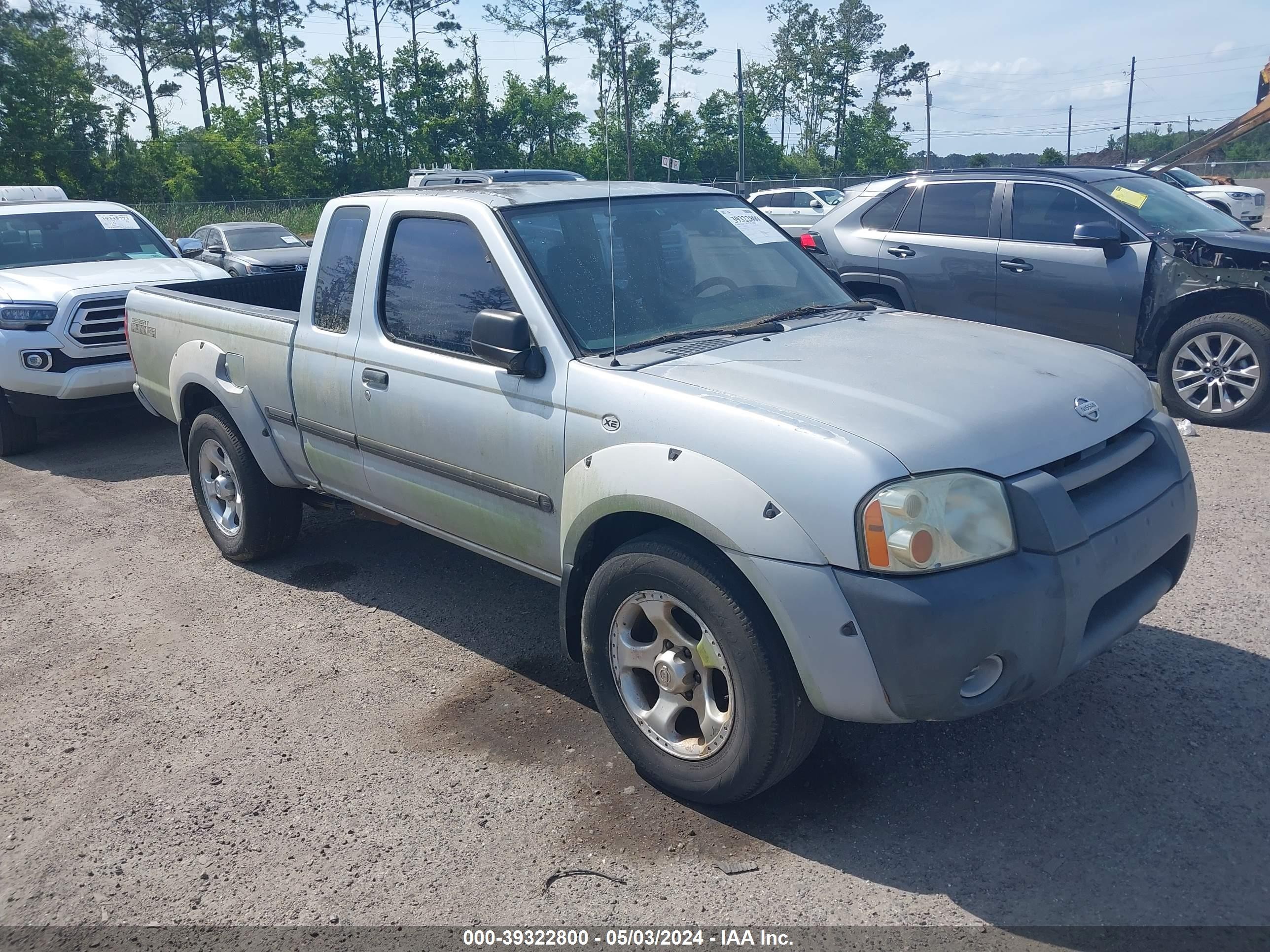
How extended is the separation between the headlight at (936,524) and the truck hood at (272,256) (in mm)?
16725

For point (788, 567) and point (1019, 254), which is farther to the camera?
point (1019, 254)

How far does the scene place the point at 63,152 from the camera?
3875cm

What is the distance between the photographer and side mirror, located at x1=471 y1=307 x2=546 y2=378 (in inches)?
138

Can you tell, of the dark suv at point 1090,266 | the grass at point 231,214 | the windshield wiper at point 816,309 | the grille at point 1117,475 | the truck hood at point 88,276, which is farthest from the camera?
the grass at point 231,214

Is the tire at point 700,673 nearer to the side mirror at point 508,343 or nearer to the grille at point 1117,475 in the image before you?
the side mirror at point 508,343

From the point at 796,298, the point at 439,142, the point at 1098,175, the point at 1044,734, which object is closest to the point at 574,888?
the point at 1044,734

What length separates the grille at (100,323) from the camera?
812 centimetres

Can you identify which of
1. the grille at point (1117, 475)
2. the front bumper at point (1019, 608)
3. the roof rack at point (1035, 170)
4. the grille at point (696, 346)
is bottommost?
the front bumper at point (1019, 608)

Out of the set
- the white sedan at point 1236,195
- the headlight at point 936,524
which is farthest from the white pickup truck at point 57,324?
the white sedan at point 1236,195

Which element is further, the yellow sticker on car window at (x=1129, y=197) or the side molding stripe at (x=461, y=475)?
the yellow sticker on car window at (x=1129, y=197)

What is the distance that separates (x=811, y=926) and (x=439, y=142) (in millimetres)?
50609

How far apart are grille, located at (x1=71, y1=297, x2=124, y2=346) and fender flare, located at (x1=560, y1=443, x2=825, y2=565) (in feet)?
20.7

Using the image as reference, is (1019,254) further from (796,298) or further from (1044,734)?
(1044,734)

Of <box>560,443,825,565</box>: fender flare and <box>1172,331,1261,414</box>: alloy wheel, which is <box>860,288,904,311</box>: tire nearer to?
<box>1172,331,1261,414</box>: alloy wheel
